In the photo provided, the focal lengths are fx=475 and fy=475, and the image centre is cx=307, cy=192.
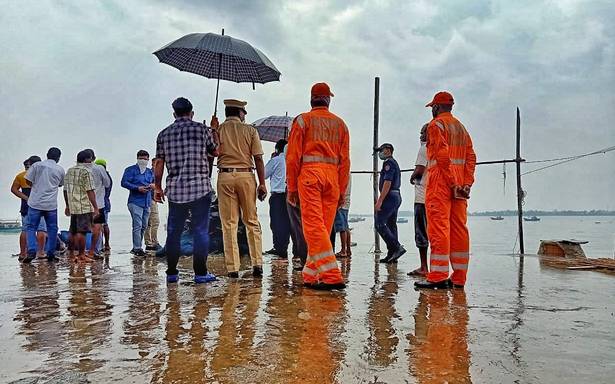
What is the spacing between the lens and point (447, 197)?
15.4ft

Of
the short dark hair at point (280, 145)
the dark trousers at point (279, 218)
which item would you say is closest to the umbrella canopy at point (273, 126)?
the short dark hair at point (280, 145)

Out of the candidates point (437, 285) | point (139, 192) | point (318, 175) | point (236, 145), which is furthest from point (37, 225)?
point (437, 285)

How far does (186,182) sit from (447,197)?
2669 mm

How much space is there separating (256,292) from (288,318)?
113cm

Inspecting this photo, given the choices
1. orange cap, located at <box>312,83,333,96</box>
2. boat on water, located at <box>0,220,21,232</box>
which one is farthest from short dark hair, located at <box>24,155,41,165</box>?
boat on water, located at <box>0,220,21,232</box>

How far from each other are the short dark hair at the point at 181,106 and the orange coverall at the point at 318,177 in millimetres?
1258

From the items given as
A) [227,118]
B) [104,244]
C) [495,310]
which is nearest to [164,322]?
[495,310]

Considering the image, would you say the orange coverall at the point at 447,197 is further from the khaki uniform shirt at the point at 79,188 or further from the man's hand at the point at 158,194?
the khaki uniform shirt at the point at 79,188

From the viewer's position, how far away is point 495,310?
143 inches

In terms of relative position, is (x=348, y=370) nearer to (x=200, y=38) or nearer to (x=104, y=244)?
(x=200, y=38)

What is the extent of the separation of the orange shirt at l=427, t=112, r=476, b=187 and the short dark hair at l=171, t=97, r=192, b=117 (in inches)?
101

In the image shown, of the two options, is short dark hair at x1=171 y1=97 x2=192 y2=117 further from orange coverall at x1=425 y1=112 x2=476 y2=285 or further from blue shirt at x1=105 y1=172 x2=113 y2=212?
blue shirt at x1=105 y1=172 x2=113 y2=212

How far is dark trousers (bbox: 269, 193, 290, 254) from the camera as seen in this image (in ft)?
24.7

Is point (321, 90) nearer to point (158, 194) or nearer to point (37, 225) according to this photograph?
point (158, 194)
